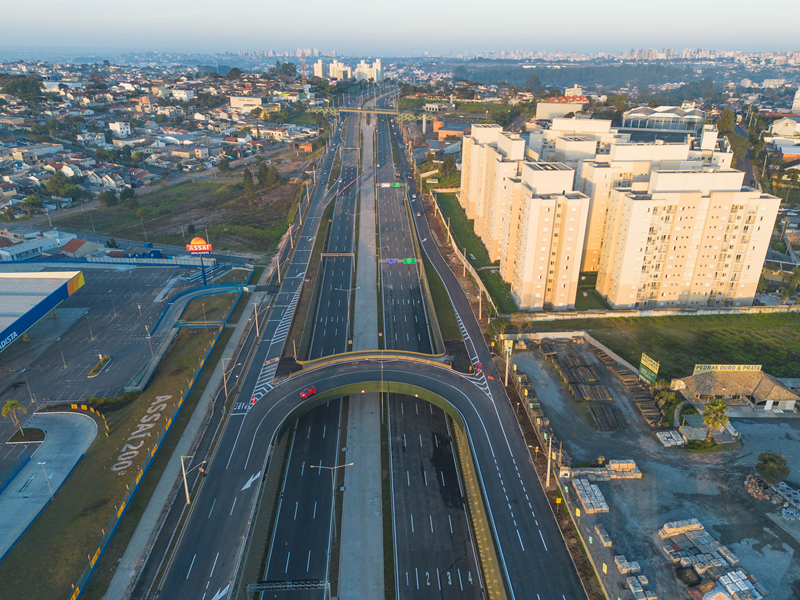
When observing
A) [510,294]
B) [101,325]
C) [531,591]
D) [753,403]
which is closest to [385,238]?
[510,294]

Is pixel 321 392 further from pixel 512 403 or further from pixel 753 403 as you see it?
pixel 753 403

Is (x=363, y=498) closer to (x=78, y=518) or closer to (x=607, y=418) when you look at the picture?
(x=78, y=518)

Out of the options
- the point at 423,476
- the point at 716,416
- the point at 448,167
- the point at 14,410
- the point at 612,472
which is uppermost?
the point at 448,167

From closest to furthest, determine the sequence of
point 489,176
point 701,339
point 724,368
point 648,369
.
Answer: point 648,369
point 724,368
point 701,339
point 489,176

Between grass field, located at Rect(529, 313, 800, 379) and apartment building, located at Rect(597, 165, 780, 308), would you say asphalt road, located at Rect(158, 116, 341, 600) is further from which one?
apartment building, located at Rect(597, 165, 780, 308)

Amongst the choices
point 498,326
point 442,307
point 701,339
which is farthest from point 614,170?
point 442,307

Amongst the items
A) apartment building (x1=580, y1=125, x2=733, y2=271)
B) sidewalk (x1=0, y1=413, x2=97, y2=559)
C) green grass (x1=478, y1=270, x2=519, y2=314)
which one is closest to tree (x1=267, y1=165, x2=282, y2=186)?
green grass (x1=478, y1=270, x2=519, y2=314)

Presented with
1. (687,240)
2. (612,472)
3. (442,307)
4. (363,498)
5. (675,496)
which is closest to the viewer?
(675,496)
